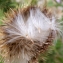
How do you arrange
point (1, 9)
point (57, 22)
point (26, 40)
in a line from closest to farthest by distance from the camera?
point (26, 40) < point (57, 22) < point (1, 9)

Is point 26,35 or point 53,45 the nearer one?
point 26,35

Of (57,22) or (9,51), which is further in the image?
(57,22)

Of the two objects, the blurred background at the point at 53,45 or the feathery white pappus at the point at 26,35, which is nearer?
the feathery white pappus at the point at 26,35

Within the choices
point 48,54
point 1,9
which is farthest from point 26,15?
point 1,9

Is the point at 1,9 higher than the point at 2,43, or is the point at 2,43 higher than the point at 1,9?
the point at 1,9

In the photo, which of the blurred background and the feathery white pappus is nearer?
the feathery white pappus

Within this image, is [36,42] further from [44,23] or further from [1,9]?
[1,9]

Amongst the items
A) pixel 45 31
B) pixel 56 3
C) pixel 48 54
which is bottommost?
pixel 48 54

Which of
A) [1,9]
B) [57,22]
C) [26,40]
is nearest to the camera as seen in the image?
[26,40]
